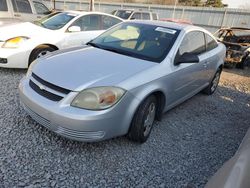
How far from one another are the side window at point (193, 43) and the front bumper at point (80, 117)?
1467mm

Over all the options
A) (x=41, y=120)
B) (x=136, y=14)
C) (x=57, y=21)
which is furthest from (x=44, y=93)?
(x=136, y=14)

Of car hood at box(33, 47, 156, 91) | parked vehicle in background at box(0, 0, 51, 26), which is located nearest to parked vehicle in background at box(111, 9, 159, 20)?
parked vehicle in background at box(0, 0, 51, 26)

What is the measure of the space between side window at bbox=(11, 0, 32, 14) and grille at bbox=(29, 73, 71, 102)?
20.6 ft

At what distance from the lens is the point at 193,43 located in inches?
167

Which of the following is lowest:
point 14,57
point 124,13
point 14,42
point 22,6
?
point 124,13

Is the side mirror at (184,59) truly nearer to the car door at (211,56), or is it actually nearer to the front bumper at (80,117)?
the front bumper at (80,117)

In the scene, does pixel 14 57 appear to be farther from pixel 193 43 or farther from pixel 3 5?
pixel 3 5

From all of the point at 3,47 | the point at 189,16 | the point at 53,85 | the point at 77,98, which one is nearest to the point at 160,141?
the point at 77,98

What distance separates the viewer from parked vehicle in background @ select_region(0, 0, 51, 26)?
794 cm

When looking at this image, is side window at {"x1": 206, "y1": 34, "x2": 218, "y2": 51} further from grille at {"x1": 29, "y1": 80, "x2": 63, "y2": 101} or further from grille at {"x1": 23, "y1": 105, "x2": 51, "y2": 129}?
grille at {"x1": 23, "y1": 105, "x2": 51, "y2": 129}

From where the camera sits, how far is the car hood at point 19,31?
5.09 metres

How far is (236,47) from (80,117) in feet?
25.7

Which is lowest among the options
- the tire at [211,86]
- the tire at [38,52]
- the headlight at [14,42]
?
the tire at [211,86]

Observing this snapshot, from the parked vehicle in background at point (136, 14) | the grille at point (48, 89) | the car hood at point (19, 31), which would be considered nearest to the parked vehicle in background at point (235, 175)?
the grille at point (48, 89)
